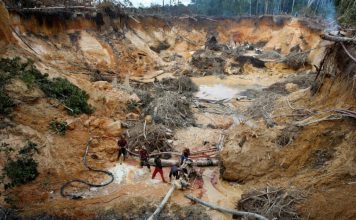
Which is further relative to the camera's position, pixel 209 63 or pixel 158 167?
pixel 209 63

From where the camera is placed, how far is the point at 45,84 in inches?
496

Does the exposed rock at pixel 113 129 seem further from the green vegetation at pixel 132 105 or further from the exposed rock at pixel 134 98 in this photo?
the exposed rock at pixel 134 98

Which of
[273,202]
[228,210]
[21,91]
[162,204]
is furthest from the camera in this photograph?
[21,91]

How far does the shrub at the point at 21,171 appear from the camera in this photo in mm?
8961

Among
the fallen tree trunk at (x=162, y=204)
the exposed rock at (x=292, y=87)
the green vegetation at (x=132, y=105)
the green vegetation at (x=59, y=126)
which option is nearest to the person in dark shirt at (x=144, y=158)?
the fallen tree trunk at (x=162, y=204)

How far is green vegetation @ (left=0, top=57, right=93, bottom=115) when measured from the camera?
1158 centimetres

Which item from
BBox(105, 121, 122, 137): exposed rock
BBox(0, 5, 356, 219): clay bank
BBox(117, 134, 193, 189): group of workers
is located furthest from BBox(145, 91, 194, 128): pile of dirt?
BBox(117, 134, 193, 189): group of workers

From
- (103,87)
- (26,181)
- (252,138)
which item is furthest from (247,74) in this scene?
(26,181)

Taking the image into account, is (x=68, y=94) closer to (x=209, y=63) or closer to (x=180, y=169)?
(x=180, y=169)

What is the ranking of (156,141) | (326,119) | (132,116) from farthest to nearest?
1. (132,116)
2. (156,141)
3. (326,119)

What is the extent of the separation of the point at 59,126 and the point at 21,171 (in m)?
2.57

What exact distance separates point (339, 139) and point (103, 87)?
11.3 metres

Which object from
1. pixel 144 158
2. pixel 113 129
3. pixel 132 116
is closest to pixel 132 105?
pixel 132 116

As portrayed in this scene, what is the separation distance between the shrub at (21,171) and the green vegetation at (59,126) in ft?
5.90
